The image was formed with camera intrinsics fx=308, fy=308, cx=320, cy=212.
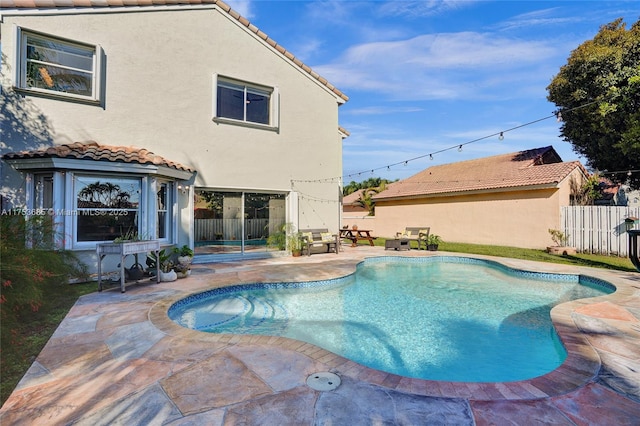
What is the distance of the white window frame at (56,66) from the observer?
8.48 m

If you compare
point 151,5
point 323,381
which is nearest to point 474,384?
point 323,381

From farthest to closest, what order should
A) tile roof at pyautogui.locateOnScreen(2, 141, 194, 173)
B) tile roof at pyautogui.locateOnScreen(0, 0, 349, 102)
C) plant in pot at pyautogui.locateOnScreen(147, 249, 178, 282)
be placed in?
1. tile roof at pyautogui.locateOnScreen(0, 0, 349, 102)
2. plant in pot at pyautogui.locateOnScreen(147, 249, 178, 282)
3. tile roof at pyautogui.locateOnScreen(2, 141, 194, 173)

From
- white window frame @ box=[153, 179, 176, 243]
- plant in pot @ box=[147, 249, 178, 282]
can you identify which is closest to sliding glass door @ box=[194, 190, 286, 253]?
white window frame @ box=[153, 179, 176, 243]

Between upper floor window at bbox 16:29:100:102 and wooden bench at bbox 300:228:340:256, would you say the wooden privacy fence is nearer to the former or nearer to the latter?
wooden bench at bbox 300:228:340:256

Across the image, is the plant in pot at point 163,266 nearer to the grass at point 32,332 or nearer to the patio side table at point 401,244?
the grass at point 32,332

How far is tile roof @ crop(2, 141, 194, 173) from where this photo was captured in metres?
7.89

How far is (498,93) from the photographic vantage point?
16172 mm

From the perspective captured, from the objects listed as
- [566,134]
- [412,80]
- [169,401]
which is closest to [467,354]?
[169,401]

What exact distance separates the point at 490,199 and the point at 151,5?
18.4m

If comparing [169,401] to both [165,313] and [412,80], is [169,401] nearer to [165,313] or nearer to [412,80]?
[165,313]

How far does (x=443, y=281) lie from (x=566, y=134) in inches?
615

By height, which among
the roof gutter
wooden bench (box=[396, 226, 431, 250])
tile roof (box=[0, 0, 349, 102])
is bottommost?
wooden bench (box=[396, 226, 431, 250])

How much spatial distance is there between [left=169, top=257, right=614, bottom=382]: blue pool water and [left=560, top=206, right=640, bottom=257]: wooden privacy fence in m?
6.62

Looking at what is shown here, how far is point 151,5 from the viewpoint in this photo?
10.5 meters
